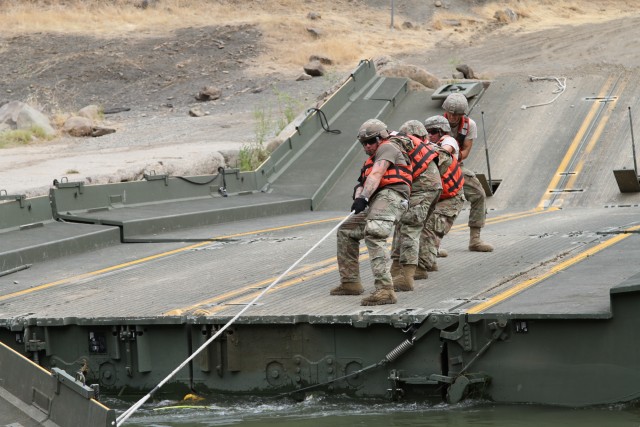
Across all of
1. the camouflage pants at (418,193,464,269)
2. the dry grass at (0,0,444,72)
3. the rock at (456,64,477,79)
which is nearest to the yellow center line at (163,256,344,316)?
the camouflage pants at (418,193,464,269)

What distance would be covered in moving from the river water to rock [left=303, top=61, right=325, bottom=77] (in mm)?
27016

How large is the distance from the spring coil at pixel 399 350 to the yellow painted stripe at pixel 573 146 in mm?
8862

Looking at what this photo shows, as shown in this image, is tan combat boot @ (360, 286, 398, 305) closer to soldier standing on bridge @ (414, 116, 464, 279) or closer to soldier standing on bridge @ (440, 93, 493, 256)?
soldier standing on bridge @ (414, 116, 464, 279)

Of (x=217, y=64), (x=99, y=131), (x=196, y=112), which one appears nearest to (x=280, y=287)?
(x=99, y=131)

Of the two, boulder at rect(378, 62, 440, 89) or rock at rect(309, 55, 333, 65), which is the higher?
rock at rect(309, 55, 333, 65)

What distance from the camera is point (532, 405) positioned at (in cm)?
930

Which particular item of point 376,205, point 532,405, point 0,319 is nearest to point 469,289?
point 376,205

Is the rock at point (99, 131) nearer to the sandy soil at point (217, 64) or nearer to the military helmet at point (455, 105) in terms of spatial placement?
the sandy soil at point (217, 64)

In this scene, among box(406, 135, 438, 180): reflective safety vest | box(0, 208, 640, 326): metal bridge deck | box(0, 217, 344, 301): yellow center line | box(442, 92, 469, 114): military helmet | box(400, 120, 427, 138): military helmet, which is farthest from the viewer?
box(442, 92, 469, 114): military helmet

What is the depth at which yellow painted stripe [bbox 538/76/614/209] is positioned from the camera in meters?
18.5

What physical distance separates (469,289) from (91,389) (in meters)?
4.27

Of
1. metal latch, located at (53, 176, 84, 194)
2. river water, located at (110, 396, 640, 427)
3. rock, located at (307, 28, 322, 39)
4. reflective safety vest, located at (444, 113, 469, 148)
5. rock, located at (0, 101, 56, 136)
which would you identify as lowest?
river water, located at (110, 396, 640, 427)

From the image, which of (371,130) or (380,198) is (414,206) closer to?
(380,198)

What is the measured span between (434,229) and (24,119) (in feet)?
72.7
